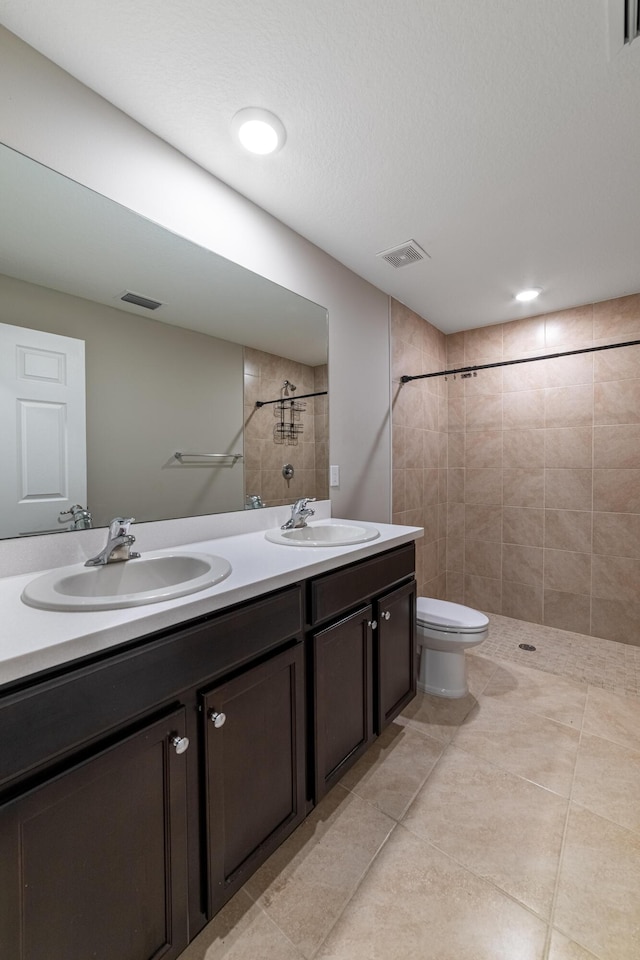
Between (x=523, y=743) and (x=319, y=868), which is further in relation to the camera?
(x=523, y=743)

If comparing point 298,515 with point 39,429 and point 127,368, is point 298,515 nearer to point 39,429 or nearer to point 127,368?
point 127,368

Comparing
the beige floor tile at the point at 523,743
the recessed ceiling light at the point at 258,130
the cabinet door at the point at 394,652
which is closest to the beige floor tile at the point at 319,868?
the cabinet door at the point at 394,652

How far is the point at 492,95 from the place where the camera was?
1.20 metres

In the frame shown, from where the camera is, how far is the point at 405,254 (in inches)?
81.5

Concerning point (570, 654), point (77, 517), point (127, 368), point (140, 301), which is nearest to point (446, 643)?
point (570, 654)

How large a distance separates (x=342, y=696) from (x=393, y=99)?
1.95 metres

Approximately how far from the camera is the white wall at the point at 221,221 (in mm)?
1075

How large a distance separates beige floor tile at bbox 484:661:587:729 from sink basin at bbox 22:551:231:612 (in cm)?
177

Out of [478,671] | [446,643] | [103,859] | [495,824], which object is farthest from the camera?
[478,671]

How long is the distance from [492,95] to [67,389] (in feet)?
5.18

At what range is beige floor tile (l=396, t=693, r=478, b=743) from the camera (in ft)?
5.88

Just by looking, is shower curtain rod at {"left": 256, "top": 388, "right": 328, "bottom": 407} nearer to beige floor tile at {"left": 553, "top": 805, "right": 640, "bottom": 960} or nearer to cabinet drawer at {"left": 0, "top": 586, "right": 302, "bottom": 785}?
cabinet drawer at {"left": 0, "top": 586, "right": 302, "bottom": 785}

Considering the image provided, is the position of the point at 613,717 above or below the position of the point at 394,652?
below

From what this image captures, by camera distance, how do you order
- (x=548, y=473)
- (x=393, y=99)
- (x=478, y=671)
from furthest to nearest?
(x=548, y=473), (x=478, y=671), (x=393, y=99)
